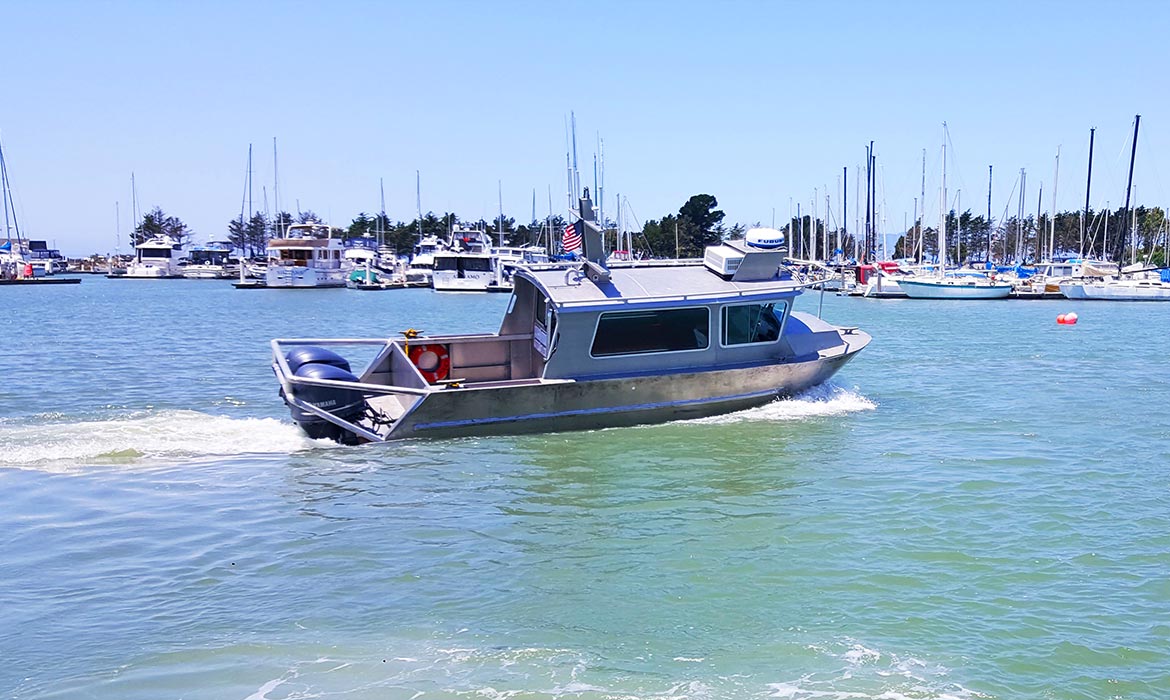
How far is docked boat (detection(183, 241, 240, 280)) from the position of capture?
4286 inches

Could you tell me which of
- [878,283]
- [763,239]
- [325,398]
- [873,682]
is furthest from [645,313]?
[878,283]

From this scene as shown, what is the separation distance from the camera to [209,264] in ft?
375

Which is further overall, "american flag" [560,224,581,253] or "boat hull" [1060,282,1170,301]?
"boat hull" [1060,282,1170,301]

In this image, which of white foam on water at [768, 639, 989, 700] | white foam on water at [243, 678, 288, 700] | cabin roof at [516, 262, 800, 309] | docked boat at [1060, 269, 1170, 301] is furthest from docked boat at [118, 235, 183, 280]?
white foam on water at [768, 639, 989, 700]

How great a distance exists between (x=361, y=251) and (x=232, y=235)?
6149cm

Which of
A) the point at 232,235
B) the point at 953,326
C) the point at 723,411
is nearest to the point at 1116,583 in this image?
the point at 723,411

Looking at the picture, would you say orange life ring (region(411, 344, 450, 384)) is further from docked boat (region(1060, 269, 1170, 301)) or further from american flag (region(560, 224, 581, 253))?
docked boat (region(1060, 269, 1170, 301))

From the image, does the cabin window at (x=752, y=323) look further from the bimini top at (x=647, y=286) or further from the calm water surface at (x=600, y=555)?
→ the calm water surface at (x=600, y=555)

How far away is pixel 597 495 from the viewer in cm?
1270

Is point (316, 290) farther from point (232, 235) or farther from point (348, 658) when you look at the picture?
point (232, 235)

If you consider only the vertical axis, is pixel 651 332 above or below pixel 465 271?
above

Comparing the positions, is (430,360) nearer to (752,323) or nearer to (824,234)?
(752,323)

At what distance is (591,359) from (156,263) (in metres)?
105

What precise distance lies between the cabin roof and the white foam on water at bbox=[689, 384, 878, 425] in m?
1.98
